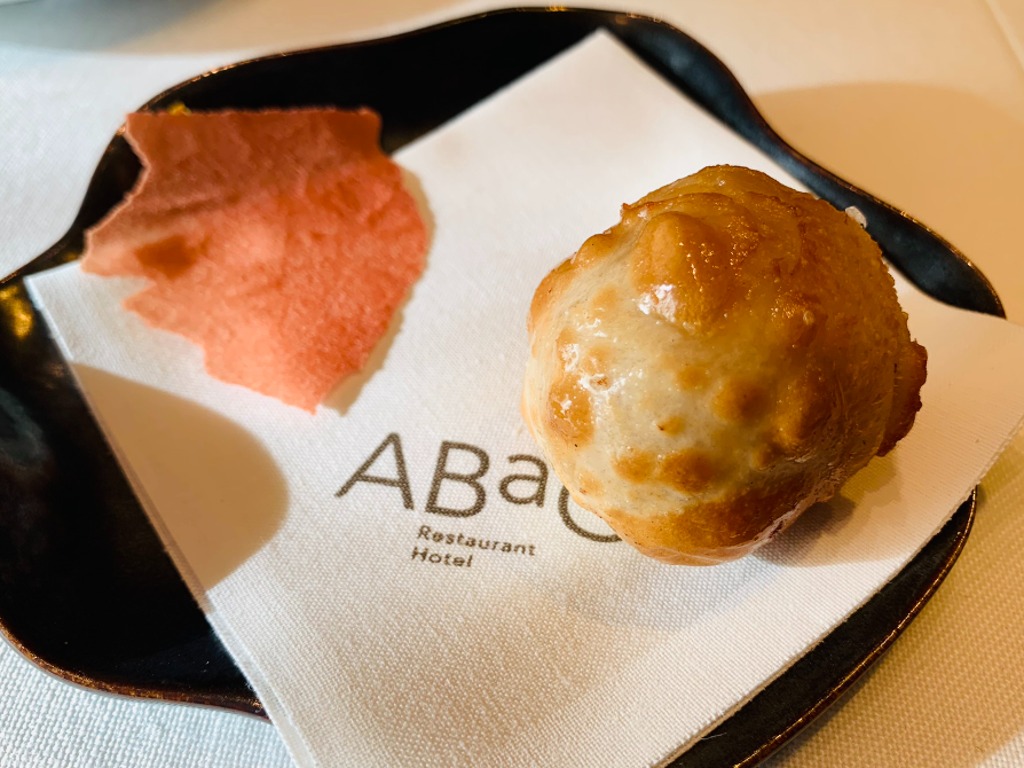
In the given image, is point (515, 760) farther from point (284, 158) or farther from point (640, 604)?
point (284, 158)

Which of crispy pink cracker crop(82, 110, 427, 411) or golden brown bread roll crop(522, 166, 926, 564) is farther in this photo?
crispy pink cracker crop(82, 110, 427, 411)

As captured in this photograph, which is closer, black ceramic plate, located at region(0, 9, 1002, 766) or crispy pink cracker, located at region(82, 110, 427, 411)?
black ceramic plate, located at region(0, 9, 1002, 766)

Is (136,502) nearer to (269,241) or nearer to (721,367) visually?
(269,241)

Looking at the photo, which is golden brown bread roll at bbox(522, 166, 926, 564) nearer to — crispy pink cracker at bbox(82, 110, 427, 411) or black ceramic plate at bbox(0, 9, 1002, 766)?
black ceramic plate at bbox(0, 9, 1002, 766)

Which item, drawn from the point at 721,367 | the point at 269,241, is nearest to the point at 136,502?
the point at 269,241

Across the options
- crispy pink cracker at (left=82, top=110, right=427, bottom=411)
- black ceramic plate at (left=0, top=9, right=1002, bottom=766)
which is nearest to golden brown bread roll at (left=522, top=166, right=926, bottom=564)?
black ceramic plate at (left=0, top=9, right=1002, bottom=766)
